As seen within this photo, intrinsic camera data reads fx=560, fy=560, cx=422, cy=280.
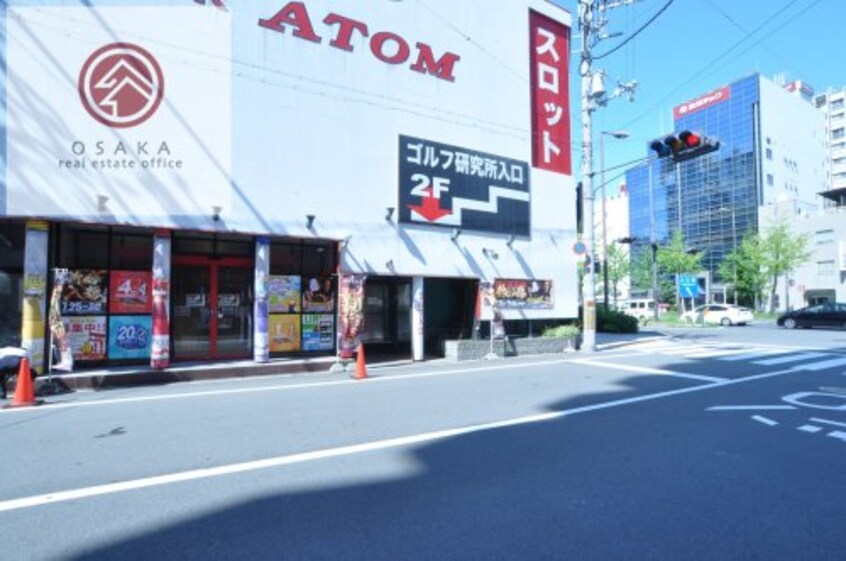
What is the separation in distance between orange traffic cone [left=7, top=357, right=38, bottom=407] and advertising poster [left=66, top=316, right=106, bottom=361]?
3.17 meters

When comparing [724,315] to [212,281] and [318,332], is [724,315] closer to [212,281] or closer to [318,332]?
[318,332]

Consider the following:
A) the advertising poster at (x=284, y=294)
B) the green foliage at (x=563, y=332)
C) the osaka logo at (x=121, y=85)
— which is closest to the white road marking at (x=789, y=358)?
the green foliage at (x=563, y=332)

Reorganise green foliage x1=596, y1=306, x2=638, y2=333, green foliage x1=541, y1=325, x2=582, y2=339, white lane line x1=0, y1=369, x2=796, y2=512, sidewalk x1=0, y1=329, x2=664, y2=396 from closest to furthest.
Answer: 1. white lane line x1=0, y1=369, x2=796, y2=512
2. sidewalk x1=0, y1=329, x2=664, y2=396
3. green foliage x1=541, y1=325, x2=582, y2=339
4. green foliage x1=596, y1=306, x2=638, y2=333

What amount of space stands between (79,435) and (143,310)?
6.92 m

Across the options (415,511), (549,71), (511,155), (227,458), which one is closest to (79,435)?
(227,458)

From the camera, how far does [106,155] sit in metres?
12.8

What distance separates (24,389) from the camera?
9.60 m

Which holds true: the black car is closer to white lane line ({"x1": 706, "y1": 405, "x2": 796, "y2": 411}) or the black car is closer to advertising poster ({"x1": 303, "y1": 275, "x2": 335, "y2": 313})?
white lane line ({"x1": 706, "y1": 405, "x2": 796, "y2": 411})

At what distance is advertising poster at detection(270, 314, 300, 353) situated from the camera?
15.0 m

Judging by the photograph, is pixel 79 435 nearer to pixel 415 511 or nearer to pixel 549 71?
pixel 415 511

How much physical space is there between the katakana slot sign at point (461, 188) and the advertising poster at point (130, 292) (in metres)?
7.15

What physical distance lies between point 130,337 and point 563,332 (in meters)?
13.6

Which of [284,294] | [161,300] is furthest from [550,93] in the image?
[161,300]

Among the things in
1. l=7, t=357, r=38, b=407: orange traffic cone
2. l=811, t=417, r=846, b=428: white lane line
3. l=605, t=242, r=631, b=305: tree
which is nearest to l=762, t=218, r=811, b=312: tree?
l=605, t=242, r=631, b=305: tree
